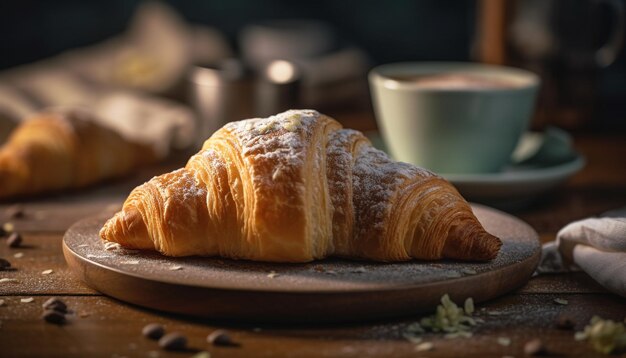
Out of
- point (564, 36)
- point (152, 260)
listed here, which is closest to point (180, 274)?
point (152, 260)

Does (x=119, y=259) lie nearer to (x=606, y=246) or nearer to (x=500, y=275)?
(x=500, y=275)

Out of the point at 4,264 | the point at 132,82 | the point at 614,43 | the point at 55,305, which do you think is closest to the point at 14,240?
the point at 4,264

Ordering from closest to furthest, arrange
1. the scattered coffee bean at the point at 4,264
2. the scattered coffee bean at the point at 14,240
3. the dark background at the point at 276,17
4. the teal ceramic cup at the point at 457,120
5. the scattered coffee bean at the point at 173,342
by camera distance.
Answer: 1. the scattered coffee bean at the point at 173,342
2. the scattered coffee bean at the point at 4,264
3. the scattered coffee bean at the point at 14,240
4. the teal ceramic cup at the point at 457,120
5. the dark background at the point at 276,17

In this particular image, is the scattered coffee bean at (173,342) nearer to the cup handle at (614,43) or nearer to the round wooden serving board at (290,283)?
the round wooden serving board at (290,283)

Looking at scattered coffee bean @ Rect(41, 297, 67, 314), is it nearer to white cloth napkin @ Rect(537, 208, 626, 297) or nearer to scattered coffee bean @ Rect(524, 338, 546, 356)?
scattered coffee bean @ Rect(524, 338, 546, 356)

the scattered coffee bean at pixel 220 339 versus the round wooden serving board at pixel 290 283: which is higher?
the round wooden serving board at pixel 290 283

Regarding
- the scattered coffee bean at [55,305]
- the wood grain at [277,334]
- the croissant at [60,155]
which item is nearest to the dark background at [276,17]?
the croissant at [60,155]
